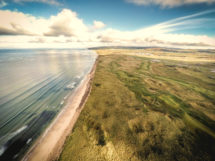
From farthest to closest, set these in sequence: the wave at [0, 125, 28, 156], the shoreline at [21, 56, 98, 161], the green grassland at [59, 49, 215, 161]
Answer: the wave at [0, 125, 28, 156] < the green grassland at [59, 49, 215, 161] < the shoreline at [21, 56, 98, 161]

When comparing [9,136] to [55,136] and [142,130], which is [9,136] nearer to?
[55,136]

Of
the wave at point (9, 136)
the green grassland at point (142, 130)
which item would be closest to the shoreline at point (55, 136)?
the green grassland at point (142, 130)

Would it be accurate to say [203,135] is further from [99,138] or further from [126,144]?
[99,138]

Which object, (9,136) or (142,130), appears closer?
(9,136)

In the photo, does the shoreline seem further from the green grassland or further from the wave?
the wave

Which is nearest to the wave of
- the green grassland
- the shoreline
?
the shoreline

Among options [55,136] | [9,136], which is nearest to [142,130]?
[55,136]

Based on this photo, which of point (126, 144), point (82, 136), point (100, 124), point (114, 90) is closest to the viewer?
point (126, 144)

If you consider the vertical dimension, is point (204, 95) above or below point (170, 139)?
below

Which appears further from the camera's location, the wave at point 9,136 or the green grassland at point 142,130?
the wave at point 9,136

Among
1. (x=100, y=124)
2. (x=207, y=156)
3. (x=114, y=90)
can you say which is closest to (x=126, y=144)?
(x=100, y=124)

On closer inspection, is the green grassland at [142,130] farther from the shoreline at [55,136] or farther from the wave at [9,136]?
the wave at [9,136]
